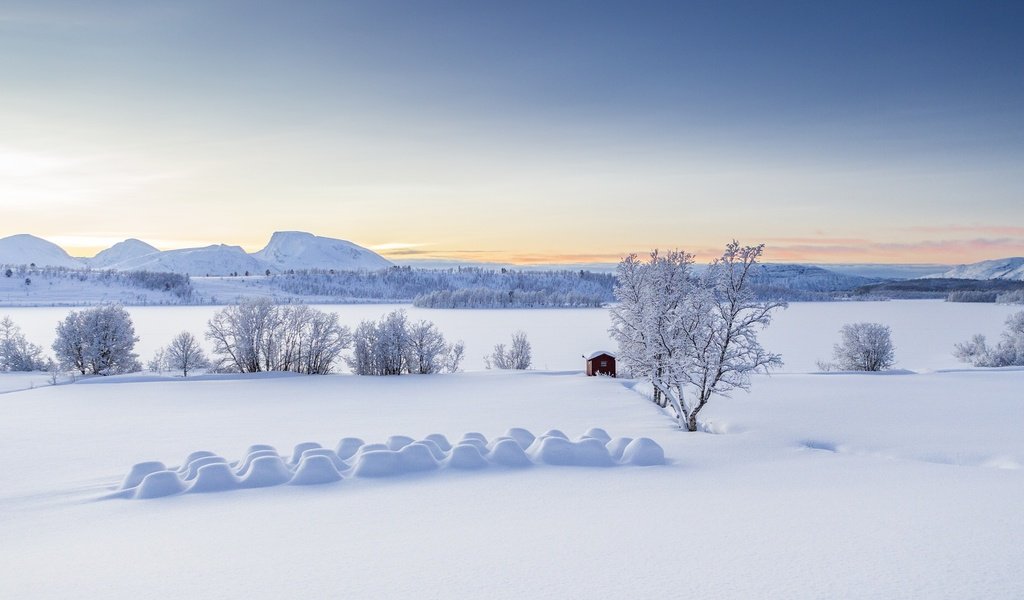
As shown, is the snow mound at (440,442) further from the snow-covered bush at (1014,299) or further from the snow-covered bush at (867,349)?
the snow-covered bush at (1014,299)

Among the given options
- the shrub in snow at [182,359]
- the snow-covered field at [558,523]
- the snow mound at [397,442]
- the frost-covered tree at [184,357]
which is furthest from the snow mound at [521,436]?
the frost-covered tree at [184,357]

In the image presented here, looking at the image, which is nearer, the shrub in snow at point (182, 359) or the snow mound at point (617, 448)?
the snow mound at point (617, 448)

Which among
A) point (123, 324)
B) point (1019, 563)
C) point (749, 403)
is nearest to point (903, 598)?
point (1019, 563)

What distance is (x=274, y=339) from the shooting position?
44.8 meters

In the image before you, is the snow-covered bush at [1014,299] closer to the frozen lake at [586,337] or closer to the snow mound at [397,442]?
the frozen lake at [586,337]

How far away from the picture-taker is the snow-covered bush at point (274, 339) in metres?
43.6

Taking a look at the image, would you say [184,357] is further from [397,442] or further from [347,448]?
[397,442]

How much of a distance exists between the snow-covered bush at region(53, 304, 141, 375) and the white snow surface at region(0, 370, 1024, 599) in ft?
87.6

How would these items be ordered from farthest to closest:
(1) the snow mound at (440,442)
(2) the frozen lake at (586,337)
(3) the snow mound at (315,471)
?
(2) the frozen lake at (586,337) → (1) the snow mound at (440,442) → (3) the snow mound at (315,471)

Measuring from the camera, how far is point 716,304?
20.7 meters

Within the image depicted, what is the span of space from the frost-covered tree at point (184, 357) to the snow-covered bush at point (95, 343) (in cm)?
263

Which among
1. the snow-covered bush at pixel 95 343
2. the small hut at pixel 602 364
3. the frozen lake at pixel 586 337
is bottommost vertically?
the frozen lake at pixel 586 337

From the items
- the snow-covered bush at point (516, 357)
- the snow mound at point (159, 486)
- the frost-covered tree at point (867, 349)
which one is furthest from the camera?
the snow-covered bush at point (516, 357)

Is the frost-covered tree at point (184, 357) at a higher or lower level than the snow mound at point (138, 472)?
lower
